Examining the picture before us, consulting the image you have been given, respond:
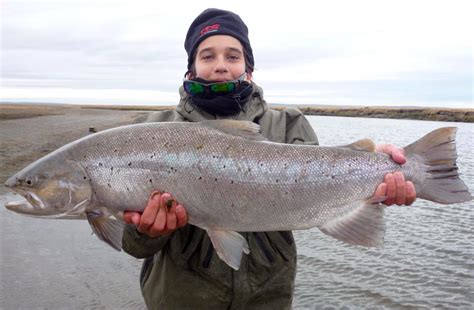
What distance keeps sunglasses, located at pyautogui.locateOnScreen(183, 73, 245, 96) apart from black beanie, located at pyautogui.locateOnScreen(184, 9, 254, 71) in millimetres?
467

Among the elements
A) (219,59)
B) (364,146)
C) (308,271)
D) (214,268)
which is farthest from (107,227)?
(308,271)

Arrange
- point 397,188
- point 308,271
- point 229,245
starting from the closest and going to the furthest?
point 229,245
point 397,188
point 308,271

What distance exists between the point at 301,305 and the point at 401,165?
4389mm

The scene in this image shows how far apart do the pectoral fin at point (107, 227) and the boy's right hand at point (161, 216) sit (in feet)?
0.74

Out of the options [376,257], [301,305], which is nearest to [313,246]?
[376,257]

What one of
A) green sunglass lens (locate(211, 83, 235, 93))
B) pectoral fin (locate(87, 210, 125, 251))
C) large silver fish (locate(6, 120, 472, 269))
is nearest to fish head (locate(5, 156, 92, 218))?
large silver fish (locate(6, 120, 472, 269))

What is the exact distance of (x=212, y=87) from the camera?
3545 mm

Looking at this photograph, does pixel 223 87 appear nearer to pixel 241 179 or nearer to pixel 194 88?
pixel 194 88

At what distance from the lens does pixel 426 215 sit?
12.3m

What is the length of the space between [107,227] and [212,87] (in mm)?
1314

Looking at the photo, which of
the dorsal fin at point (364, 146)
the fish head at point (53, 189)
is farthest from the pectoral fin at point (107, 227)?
the dorsal fin at point (364, 146)

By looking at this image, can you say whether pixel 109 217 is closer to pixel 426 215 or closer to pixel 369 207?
pixel 369 207

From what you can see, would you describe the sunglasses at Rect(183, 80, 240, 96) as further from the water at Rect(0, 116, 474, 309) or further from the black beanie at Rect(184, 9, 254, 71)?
the water at Rect(0, 116, 474, 309)

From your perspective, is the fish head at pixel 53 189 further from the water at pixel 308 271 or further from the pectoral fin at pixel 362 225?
the water at pixel 308 271
